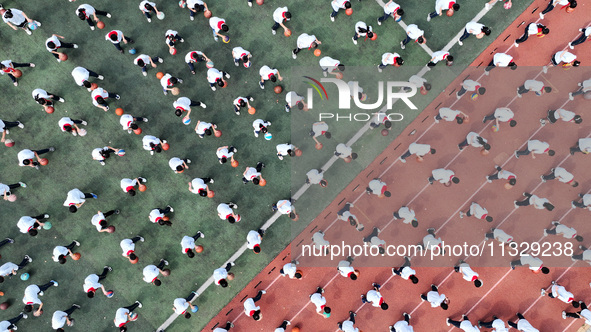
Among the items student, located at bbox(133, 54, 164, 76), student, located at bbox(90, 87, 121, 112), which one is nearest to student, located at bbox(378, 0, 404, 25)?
student, located at bbox(133, 54, 164, 76)

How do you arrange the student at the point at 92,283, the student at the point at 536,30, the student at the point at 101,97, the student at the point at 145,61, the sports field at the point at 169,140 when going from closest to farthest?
1. the student at the point at 101,97
2. the student at the point at 145,61
3. the student at the point at 536,30
4. the student at the point at 92,283
5. the sports field at the point at 169,140

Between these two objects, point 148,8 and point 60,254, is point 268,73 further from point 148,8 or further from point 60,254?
point 60,254

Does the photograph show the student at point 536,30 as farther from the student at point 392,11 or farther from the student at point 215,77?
the student at point 215,77

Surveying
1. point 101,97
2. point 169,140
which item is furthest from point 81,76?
point 169,140

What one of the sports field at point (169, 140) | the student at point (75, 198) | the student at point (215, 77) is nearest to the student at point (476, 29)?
the sports field at point (169, 140)

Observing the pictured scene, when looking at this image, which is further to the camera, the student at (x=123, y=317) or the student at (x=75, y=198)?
the student at (x=123, y=317)
